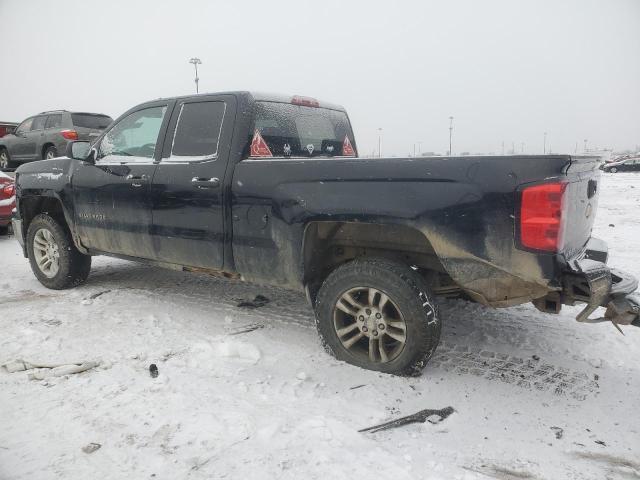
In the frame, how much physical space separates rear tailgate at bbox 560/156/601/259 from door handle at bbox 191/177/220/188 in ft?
7.71

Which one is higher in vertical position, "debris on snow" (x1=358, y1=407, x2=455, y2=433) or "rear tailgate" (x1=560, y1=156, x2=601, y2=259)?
"rear tailgate" (x1=560, y1=156, x2=601, y2=259)

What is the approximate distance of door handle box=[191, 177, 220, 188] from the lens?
350cm

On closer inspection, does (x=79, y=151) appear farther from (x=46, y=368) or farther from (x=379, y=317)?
(x=379, y=317)

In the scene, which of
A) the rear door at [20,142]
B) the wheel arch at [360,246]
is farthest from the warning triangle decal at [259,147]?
the rear door at [20,142]

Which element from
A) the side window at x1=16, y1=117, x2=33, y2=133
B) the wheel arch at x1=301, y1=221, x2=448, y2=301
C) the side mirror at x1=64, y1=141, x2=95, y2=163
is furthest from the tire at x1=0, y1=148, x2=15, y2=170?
the wheel arch at x1=301, y1=221, x2=448, y2=301

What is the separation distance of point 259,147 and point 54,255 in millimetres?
2898

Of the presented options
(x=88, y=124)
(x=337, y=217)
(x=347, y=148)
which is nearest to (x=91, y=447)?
(x=337, y=217)

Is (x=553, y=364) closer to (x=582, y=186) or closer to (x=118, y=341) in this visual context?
(x=582, y=186)

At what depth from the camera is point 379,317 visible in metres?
2.99

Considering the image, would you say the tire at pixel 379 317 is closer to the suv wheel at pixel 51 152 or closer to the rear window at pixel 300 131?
the rear window at pixel 300 131

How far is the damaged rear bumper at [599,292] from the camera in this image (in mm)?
2488

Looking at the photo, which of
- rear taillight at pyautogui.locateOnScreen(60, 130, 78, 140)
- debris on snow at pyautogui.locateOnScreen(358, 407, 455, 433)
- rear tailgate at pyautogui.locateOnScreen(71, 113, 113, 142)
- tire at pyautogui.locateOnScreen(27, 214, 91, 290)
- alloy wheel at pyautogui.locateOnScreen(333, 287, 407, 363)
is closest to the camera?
debris on snow at pyautogui.locateOnScreen(358, 407, 455, 433)

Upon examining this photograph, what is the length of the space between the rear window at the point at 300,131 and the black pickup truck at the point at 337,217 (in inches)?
0.6

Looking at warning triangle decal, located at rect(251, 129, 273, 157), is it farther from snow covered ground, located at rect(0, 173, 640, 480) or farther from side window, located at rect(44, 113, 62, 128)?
side window, located at rect(44, 113, 62, 128)
